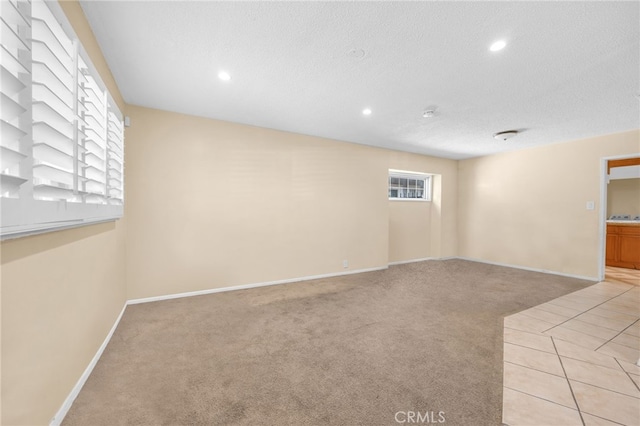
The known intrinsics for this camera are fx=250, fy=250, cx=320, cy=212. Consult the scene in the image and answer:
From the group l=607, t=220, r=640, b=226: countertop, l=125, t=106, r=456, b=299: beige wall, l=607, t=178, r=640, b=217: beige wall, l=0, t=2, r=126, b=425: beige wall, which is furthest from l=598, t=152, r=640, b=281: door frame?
l=0, t=2, r=126, b=425: beige wall

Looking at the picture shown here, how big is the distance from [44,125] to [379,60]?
220 centimetres

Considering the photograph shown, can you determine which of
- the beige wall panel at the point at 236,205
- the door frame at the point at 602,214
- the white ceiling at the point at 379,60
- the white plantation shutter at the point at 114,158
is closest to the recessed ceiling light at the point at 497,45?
the white ceiling at the point at 379,60

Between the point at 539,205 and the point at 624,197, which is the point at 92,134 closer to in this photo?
the point at 539,205

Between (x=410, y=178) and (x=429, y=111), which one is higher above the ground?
(x=429, y=111)

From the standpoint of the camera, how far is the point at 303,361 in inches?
75.5

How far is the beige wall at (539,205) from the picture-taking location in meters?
4.23

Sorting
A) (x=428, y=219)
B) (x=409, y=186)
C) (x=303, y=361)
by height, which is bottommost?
(x=303, y=361)

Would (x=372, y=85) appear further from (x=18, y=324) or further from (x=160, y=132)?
(x=18, y=324)

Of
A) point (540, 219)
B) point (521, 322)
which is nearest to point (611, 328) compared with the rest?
point (521, 322)

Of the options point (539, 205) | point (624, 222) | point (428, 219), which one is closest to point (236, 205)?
point (428, 219)

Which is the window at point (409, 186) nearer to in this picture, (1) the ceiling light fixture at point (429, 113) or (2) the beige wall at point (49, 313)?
(1) the ceiling light fixture at point (429, 113)

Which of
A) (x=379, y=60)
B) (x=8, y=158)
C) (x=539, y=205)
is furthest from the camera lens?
(x=539, y=205)

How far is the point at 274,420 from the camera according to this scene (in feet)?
4.49

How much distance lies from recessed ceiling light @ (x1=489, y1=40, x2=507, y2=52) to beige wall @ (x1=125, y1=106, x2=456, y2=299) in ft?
9.13
